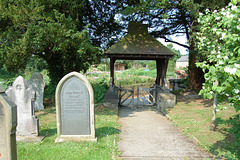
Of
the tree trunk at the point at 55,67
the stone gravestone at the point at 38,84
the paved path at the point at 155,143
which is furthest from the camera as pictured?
the tree trunk at the point at 55,67

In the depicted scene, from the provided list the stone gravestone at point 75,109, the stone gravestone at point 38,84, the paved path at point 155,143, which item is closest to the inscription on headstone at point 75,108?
the stone gravestone at point 75,109

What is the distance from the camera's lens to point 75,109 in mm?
5156

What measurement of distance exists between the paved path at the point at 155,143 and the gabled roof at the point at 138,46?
474 cm

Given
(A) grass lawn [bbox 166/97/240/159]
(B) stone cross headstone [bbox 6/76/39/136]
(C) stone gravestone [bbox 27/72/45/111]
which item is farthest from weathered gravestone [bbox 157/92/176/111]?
(B) stone cross headstone [bbox 6/76/39/136]

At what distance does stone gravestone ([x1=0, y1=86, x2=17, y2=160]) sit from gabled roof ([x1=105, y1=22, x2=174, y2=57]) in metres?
8.21

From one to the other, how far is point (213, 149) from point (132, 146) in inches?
85.4

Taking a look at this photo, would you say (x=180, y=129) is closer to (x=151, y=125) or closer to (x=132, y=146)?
(x=151, y=125)

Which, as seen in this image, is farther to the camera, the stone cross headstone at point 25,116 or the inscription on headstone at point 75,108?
the stone cross headstone at point 25,116

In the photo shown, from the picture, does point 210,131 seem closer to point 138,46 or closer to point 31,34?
point 138,46

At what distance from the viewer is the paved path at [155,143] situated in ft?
15.0

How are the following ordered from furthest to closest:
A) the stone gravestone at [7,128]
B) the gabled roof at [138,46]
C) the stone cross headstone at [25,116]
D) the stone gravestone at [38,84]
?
the gabled roof at [138,46] < the stone gravestone at [38,84] < the stone cross headstone at [25,116] < the stone gravestone at [7,128]

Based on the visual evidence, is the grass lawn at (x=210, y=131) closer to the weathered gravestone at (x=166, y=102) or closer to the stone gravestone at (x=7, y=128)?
the weathered gravestone at (x=166, y=102)

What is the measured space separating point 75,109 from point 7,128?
2423 mm

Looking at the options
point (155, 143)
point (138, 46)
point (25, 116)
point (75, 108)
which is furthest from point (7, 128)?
point (138, 46)
